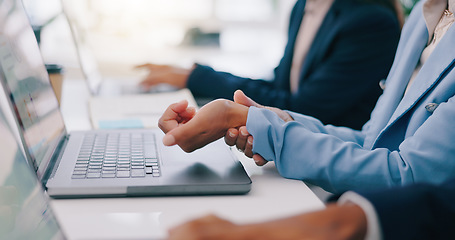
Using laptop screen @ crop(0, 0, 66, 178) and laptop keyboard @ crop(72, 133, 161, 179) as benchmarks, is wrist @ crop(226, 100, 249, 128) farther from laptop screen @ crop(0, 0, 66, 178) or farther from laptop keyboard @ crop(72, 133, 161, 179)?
laptop screen @ crop(0, 0, 66, 178)

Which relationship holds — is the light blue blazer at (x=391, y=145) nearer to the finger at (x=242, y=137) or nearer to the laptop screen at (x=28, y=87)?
the finger at (x=242, y=137)

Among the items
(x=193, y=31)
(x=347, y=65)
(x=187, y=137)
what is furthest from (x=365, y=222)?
(x=193, y=31)

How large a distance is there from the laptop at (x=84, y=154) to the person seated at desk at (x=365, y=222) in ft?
0.85

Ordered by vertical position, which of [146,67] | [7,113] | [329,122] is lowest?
[329,122]

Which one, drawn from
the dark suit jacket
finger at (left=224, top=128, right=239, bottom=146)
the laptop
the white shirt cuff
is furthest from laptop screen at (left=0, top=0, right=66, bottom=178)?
the dark suit jacket

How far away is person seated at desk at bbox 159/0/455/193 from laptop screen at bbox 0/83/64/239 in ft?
0.76

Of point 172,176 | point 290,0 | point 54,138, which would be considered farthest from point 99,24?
point 172,176

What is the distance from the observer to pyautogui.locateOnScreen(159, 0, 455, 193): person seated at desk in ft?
2.39

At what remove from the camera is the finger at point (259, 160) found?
2.69ft

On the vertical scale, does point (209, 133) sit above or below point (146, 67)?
above

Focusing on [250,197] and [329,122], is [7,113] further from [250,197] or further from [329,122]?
[329,122]

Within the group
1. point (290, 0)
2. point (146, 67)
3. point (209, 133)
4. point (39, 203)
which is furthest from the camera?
point (290, 0)

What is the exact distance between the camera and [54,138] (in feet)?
2.68

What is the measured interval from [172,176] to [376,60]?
0.91m
